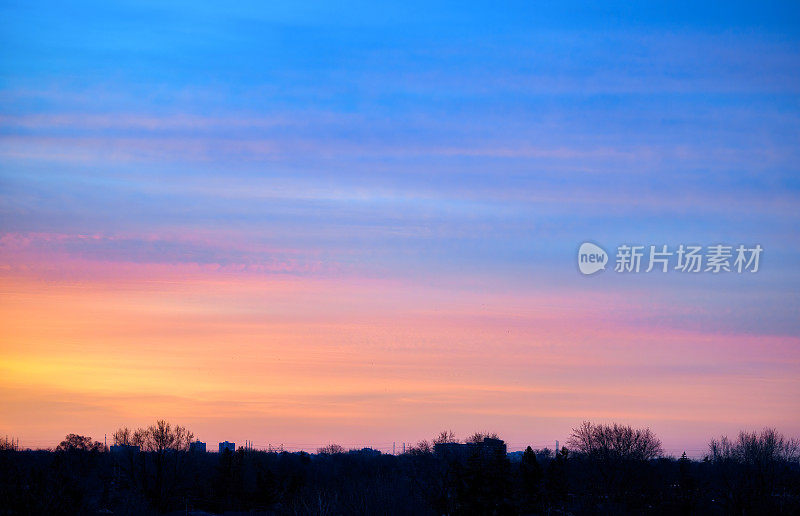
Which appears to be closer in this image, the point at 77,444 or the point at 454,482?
the point at 454,482

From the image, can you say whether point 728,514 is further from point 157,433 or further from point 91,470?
→ point 91,470

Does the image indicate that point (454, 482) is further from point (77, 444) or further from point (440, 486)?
point (77, 444)

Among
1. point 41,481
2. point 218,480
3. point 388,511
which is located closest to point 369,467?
point 218,480

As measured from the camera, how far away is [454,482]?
5750 cm

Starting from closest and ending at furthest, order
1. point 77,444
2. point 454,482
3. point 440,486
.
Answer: point 454,482 < point 440,486 < point 77,444

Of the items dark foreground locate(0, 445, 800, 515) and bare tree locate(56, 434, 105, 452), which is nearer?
dark foreground locate(0, 445, 800, 515)

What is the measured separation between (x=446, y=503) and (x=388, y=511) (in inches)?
390

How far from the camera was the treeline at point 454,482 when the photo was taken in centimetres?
6031

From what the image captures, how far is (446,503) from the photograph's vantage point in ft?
217

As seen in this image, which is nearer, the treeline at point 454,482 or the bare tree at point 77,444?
the treeline at point 454,482

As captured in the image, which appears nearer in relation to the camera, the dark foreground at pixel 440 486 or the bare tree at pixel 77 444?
the dark foreground at pixel 440 486

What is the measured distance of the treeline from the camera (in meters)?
60.3

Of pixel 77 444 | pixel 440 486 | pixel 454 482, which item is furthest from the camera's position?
pixel 77 444

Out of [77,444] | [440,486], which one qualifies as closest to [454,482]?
[440,486]
